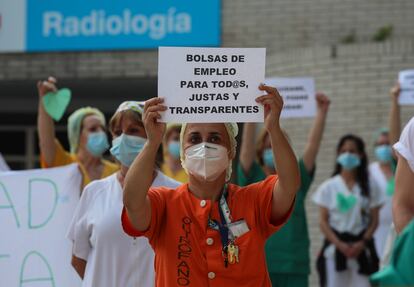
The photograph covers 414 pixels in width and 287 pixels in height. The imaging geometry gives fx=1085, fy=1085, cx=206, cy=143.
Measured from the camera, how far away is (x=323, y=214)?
970cm

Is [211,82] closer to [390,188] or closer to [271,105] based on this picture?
[271,105]

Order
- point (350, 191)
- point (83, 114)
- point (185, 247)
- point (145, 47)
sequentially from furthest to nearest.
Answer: point (145, 47)
point (350, 191)
point (83, 114)
point (185, 247)

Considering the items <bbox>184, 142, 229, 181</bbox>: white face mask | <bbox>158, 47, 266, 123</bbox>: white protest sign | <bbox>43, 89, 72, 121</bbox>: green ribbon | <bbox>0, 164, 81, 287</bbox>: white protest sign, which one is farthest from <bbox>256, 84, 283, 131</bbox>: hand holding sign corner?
<bbox>43, 89, 72, 121</bbox>: green ribbon

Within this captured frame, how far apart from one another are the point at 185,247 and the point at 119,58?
8.95 meters

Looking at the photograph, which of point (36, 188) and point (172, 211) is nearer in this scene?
point (172, 211)

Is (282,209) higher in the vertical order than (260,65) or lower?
lower

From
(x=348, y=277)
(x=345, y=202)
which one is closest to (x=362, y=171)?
(x=345, y=202)

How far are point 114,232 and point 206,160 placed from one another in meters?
1.05

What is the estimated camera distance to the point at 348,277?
9.45 metres

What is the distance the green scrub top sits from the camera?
7.40 meters

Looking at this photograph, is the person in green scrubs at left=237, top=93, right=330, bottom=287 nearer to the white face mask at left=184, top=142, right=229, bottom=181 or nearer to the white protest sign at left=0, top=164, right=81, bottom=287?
the white protest sign at left=0, top=164, right=81, bottom=287

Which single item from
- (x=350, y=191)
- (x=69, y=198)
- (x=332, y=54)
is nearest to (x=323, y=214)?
(x=350, y=191)

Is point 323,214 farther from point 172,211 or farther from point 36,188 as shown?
point 172,211

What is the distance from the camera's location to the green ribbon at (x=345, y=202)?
9492 mm
